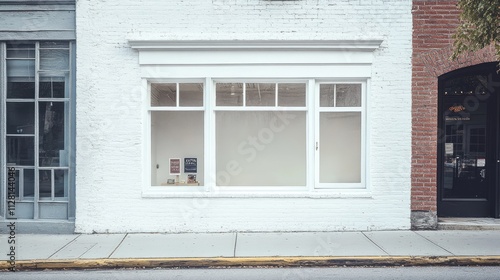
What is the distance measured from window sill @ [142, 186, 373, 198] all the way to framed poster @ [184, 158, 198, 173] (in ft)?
1.36

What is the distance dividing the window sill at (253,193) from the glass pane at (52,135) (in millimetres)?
1902

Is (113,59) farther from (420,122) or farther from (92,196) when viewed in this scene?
(420,122)

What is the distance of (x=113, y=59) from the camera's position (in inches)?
396

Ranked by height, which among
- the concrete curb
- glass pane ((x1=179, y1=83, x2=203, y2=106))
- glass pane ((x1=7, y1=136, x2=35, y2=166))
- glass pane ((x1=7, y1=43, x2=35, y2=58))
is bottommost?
the concrete curb

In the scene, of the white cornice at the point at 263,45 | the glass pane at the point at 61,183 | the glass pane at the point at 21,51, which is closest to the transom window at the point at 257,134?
the white cornice at the point at 263,45

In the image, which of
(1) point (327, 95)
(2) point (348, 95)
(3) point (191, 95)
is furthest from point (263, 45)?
(2) point (348, 95)

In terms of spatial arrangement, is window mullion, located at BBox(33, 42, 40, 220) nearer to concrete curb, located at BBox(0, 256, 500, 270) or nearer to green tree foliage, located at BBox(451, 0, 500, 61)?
concrete curb, located at BBox(0, 256, 500, 270)

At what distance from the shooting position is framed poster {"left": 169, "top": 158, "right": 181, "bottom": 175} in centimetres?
1057

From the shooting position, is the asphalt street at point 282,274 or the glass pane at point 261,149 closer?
the asphalt street at point 282,274

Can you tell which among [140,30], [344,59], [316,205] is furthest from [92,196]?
[344,59]

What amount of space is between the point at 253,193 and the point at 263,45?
9.77 feet

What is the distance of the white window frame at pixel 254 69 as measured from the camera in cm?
1001

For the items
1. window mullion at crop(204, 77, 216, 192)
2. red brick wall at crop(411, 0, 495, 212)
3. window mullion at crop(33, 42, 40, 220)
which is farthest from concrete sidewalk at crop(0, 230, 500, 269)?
window mullion at crop(204, 77, 216, 192)

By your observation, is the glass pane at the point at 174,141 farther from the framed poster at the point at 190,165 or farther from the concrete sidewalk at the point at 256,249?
the concrete sidewalk at the point at 256,249
